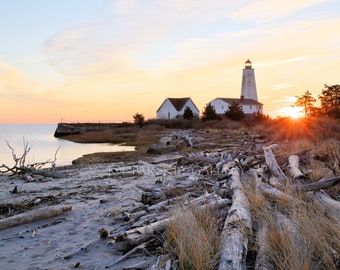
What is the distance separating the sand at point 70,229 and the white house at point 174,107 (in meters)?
66.4

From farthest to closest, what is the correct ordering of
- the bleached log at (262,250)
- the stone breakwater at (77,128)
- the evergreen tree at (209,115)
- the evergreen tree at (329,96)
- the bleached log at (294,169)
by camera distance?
the stone breakwater at (77,128) → the evergreen tree at (209,115) → the evergreen tree at (329,96) → the bleached log at (294,169) → the bleached log at (262,250)

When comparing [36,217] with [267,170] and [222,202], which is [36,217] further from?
[267,170]

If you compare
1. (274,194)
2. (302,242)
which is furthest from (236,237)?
(274,194)

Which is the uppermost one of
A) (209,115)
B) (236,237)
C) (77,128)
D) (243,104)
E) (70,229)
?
(243,104)

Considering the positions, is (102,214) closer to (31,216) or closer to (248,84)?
(31,216)

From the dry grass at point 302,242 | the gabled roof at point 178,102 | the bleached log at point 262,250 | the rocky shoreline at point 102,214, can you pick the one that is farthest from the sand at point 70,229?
the gabled roof at point 178,102

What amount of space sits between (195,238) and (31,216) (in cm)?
380

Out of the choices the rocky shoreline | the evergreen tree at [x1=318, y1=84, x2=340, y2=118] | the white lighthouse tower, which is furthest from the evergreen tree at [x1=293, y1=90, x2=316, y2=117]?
the rocky shoreline

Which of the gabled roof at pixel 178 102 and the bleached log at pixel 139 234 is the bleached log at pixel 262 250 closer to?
the bleached log at pixel 139 234

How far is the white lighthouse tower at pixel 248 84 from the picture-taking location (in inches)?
3006

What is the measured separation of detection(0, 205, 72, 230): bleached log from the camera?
19.8ft

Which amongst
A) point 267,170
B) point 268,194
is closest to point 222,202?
point 268,194

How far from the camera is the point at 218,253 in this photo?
3.84 m

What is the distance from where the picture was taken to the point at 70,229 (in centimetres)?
592
